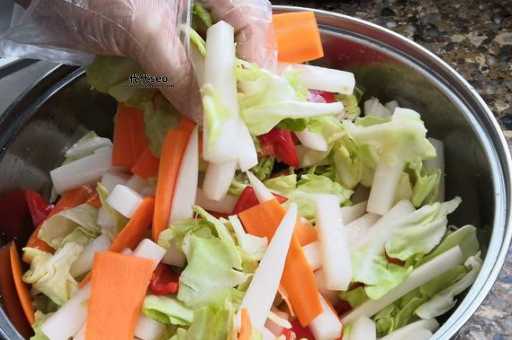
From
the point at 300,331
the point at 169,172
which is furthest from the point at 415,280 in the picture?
the point at 169,172

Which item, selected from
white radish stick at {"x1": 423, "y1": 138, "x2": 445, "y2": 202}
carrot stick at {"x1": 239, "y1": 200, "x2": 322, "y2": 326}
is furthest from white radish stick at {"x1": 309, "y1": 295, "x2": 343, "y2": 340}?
white radish stick at {"x1": 423, "y1": 138, "x2": 445, "y2": 202}

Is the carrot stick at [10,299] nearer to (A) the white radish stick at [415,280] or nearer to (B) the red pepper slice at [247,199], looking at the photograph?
(B) the red pepper slice at [247,199]

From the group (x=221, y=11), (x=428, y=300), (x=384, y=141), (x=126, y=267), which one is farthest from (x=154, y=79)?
(x=428, y=300)

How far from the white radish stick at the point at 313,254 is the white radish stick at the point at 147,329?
23 centimetres

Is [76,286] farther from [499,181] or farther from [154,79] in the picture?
[499,181]

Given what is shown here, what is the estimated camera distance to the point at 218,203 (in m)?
1.05

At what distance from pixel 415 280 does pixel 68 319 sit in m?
0.50

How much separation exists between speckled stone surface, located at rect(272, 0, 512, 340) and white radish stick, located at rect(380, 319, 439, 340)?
40 centimetres

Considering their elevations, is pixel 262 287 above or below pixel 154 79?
below

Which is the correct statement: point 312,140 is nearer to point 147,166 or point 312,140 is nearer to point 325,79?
point 325,79

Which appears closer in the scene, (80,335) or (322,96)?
(80,335)

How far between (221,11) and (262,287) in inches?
15.4

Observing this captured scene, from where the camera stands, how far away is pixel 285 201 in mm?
1030

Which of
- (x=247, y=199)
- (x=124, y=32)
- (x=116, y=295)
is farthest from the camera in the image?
(x=247, y=199)
